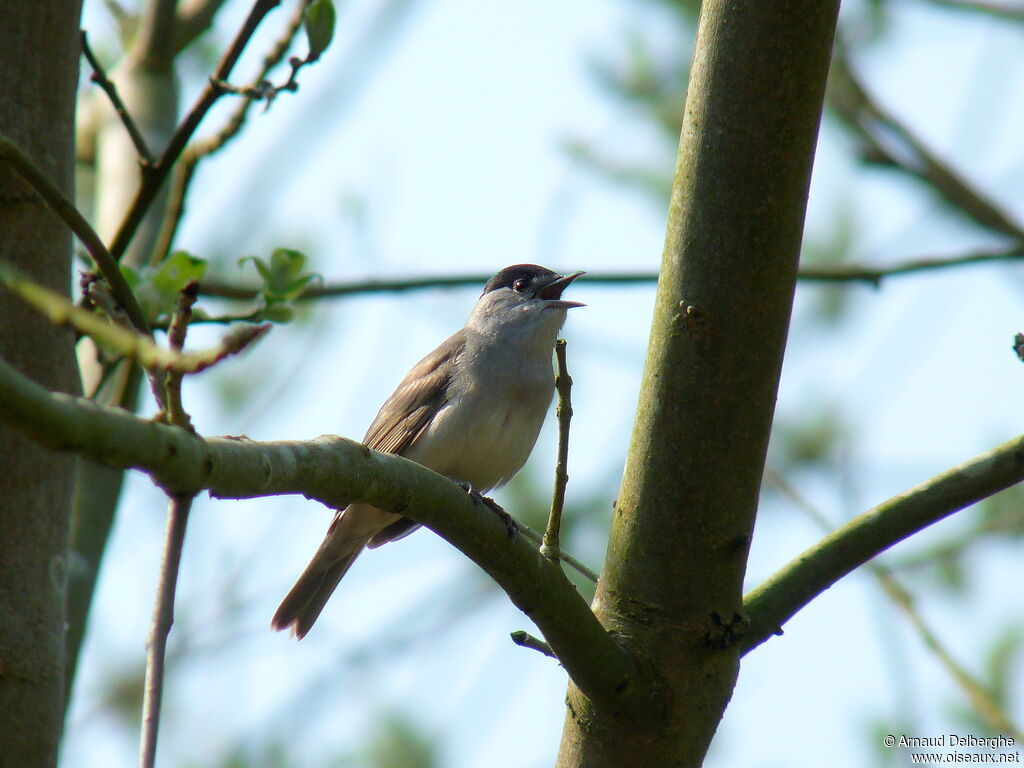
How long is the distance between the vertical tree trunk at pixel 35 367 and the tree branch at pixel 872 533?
5.97 ft

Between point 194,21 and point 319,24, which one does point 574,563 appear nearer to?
point 319,24

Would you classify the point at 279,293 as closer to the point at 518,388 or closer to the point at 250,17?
the point at 250,17

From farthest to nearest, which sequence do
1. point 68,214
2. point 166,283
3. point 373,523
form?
point 373,523 → point 166,283 → point 68,214

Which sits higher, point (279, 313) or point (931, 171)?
point (931, 171)

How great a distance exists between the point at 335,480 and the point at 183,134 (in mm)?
1623

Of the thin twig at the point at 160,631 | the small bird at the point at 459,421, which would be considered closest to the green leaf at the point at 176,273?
the thin twig at the point at 160,631

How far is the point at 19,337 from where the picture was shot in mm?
2975

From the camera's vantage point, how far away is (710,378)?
2.92 metres

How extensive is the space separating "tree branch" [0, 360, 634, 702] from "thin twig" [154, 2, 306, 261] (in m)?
1.95

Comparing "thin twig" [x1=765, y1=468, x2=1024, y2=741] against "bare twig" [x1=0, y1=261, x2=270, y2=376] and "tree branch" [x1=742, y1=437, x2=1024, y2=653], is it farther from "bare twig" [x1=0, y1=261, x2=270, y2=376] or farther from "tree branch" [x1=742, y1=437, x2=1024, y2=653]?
"bare twig" [x1=0, y1=261, x2=270, y2=376]

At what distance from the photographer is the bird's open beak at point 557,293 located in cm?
616

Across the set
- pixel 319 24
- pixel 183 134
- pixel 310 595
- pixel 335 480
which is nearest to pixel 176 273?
pixel 183 134

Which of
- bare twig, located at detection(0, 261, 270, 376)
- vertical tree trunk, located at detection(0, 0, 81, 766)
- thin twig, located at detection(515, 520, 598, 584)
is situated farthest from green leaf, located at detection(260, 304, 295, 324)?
bare twig, located at detection(0, 261, 270, 376)

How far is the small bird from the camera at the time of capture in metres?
5.48
